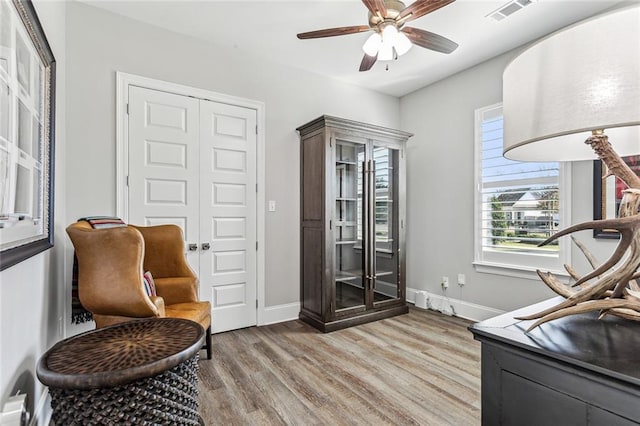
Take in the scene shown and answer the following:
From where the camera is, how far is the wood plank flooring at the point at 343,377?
178 centimetres

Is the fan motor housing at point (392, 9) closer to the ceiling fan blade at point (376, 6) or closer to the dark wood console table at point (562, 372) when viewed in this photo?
the ceiling fan blade at point (376, 6)

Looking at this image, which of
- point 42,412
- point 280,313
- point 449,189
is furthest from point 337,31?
point 42,412

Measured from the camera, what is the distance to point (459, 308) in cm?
350

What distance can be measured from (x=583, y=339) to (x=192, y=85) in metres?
3.22

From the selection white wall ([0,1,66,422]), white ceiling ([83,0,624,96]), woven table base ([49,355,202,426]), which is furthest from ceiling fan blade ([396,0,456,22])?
woven table base ([49,355,202,426])

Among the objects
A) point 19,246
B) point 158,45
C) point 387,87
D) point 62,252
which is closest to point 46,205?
point 19,246

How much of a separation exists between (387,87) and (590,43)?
356cm

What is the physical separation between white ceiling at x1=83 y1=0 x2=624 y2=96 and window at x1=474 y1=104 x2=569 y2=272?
70 centimetres

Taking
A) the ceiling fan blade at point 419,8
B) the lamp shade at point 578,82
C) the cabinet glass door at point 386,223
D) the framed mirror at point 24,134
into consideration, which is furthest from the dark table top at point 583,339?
the cabinet glass door at point 386,223

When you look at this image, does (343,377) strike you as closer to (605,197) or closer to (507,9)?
(605,197)

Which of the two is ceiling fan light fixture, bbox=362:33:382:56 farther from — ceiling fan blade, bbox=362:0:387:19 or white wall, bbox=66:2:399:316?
white wall, bbox=66:2:399:316

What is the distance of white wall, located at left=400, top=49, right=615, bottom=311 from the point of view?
3.21 meters

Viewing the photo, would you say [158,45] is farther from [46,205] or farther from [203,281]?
[203,281]

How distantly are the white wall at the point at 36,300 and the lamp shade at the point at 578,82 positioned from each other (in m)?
1.69
